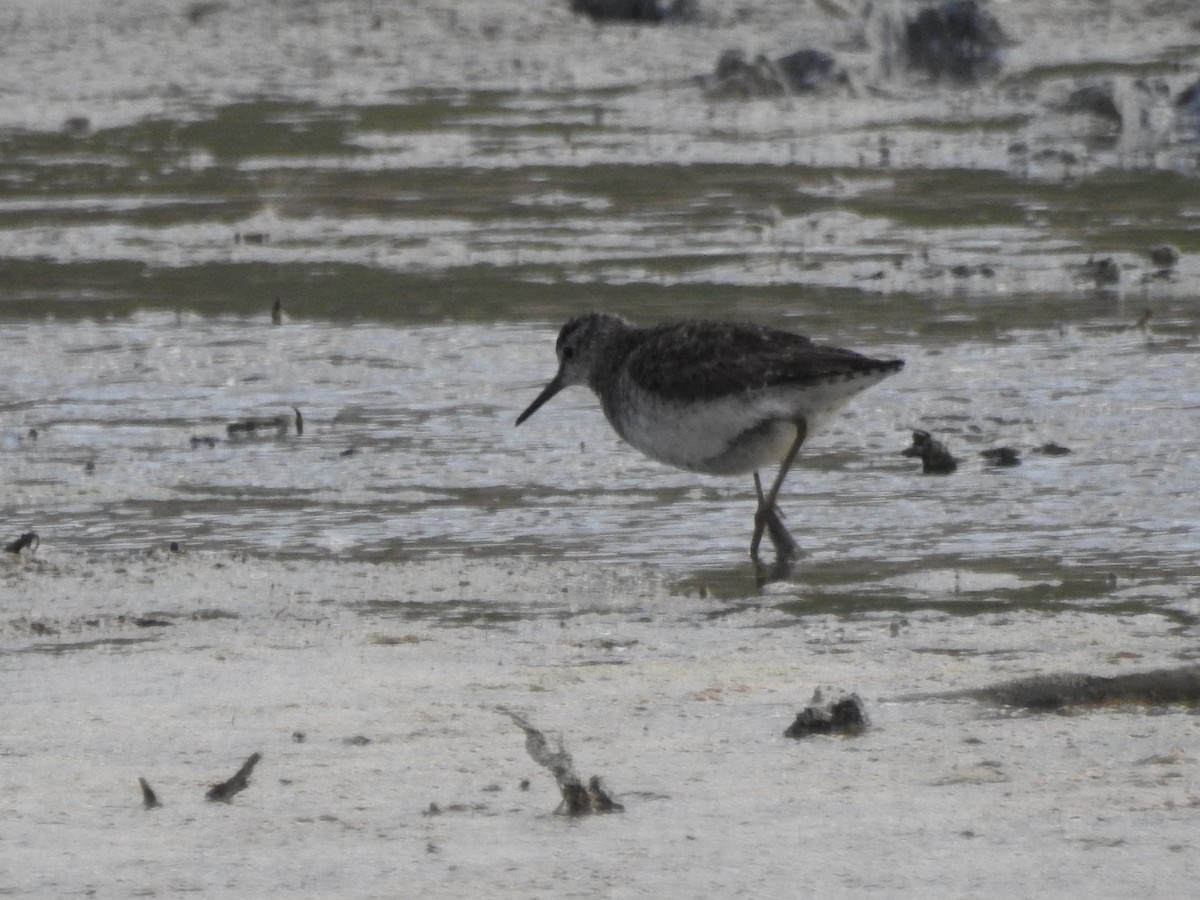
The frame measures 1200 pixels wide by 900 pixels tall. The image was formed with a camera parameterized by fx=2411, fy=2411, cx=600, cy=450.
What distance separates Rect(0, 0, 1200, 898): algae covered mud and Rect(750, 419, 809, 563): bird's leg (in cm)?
13

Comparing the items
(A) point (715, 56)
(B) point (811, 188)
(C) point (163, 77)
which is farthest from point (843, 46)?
(B) point (811, 188)

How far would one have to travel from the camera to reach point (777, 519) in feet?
23.1

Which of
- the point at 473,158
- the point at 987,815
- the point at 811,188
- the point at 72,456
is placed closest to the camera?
the point at 987,815

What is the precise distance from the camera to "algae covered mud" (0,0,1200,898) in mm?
4371

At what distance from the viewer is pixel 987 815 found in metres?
4.36

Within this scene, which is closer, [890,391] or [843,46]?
[890,391]

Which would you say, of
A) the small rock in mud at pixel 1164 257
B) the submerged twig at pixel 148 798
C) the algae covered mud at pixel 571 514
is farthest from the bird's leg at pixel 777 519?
the small rock in mud at pixel 1164 257

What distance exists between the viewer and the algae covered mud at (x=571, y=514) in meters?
4.37

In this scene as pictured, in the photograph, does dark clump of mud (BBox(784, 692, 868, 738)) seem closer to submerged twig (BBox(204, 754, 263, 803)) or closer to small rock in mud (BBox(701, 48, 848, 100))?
submerged twig (BBox(204, 754, 263, 803))

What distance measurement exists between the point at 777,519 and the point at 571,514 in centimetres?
72

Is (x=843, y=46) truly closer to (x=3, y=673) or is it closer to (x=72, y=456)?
(x=72, y=456)

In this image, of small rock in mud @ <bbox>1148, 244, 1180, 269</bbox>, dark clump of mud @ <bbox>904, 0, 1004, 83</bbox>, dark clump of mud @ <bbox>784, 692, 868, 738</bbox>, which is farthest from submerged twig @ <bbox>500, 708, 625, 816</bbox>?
dark clump of mud @ <bbox>904, 0, 1004, 83</bbox>

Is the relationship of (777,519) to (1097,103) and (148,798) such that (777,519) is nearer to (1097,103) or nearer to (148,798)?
(148,798)

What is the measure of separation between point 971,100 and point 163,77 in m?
7.04
